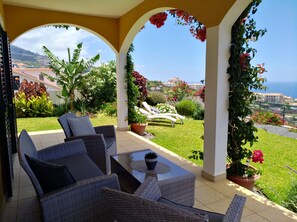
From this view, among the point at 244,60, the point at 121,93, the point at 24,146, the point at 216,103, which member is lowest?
the point at 24,146

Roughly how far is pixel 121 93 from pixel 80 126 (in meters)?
3.02

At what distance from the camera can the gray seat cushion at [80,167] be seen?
8.05ft

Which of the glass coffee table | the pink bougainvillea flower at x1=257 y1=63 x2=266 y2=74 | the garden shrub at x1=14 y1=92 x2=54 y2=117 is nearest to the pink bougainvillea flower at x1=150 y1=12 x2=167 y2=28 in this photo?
the pink bougainvillea flower at x1=257 y1=63 x2=266 y2=74

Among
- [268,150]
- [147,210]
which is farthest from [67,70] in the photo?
[147,210]

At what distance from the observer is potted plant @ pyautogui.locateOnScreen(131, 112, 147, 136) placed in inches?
264

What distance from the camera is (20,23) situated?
5.39 m

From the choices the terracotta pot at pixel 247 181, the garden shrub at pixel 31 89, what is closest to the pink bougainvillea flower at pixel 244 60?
the terracotta pot at pixel 247 181

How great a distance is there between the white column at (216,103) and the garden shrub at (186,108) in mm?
7274

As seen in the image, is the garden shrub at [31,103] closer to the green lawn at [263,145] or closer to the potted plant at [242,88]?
the green lawn at [263,145]

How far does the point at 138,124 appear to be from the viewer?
22.1 ft

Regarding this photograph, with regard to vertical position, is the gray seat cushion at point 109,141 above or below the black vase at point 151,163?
below

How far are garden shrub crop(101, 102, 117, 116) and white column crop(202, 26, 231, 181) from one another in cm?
651

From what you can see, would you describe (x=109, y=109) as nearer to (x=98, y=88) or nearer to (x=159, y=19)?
(x=98, y=88)

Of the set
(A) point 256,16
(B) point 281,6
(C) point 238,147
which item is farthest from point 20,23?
(B) point 281,6
